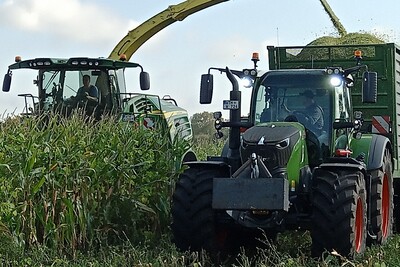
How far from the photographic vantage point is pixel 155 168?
950 centimetres

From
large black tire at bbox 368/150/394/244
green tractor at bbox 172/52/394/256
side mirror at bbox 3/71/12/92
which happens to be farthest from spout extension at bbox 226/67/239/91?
side mirror at bbox 3/71/12/92

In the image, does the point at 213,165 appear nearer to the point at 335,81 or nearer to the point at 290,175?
the point at 290,175

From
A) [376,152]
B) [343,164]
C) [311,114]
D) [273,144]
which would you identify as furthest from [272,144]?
[376,152]

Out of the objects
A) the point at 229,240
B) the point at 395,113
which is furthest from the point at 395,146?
the point at 229,240

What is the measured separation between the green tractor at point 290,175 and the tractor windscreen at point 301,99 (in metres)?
0.01

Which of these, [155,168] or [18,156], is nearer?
[18,156]

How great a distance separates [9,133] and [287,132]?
9.49 ft

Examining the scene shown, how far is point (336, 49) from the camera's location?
34.8 feet

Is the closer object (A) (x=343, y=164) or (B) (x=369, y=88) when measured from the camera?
(A) (x=343, y=164)

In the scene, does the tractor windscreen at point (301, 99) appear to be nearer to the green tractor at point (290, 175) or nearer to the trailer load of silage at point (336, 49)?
the green tractor at point (290, 175)

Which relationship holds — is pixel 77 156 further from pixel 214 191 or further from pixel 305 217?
pixel 305 217

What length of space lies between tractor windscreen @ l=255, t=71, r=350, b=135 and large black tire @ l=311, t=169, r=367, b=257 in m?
0.84

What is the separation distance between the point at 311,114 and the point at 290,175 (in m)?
0.87

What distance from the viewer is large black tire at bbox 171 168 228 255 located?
7509mm
